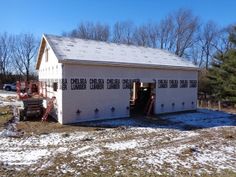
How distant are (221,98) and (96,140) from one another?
18.7 metres

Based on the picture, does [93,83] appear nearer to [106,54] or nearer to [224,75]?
[106,54]

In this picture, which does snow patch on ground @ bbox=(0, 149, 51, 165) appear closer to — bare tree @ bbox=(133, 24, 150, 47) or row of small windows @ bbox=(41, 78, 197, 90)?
row of small windows @ bbox=(41, 78, 197, 90)

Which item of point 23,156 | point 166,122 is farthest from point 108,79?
point 23,156

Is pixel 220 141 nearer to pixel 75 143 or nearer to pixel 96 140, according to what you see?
pixel 96 140

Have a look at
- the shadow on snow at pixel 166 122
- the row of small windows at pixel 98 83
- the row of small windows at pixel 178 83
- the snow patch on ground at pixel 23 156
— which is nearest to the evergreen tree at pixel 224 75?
the row of small windows at pixel 178 83

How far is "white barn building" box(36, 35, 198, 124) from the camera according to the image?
13148mm

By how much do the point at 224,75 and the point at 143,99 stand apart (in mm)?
10602

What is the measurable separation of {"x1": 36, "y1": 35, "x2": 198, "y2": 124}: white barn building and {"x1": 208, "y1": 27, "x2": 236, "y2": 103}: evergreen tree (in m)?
5.66

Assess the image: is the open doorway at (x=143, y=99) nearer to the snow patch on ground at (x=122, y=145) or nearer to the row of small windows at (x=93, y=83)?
the row of small windows at (x=93, y=83)

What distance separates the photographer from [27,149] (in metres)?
8.51

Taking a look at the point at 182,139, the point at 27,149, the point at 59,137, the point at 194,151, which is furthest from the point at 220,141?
the point at 27,149

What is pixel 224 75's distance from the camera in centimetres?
2458

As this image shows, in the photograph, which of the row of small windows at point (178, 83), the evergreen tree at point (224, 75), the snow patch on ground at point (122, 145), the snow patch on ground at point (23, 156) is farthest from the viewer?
the evergreen tree at point (224, 75)

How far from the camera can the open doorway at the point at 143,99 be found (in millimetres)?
16578
